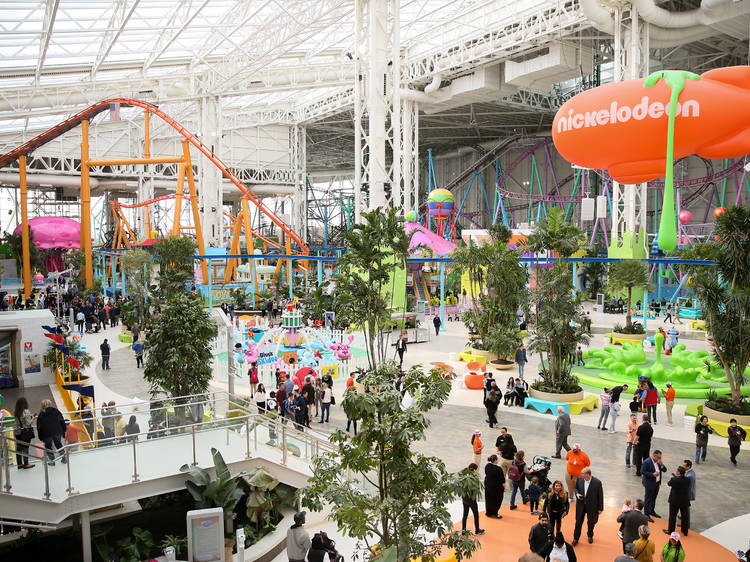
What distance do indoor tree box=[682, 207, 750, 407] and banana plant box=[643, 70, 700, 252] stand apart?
104cm

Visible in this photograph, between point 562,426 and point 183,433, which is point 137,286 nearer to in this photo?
point 183,433

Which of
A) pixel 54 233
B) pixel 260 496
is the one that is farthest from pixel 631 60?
pixel 54 233

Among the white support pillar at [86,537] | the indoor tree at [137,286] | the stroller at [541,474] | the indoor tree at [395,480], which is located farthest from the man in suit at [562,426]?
the indoor tree at [137,286]

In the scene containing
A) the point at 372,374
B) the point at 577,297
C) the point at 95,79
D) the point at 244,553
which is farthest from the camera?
the point at 95,79

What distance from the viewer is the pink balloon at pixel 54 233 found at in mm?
44688

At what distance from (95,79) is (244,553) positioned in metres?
29.8

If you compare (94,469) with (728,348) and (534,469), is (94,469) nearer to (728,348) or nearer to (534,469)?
(534,469)

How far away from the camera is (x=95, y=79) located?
31.1 m

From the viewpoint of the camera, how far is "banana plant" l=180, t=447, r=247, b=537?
7.95m

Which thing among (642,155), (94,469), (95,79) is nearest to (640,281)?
(642,155)

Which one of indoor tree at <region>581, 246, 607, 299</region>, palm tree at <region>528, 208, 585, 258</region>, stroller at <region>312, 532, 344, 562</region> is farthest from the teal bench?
indoor tree at <region>581, 246, 607, 299</region>

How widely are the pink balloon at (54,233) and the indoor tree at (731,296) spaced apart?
145 feet

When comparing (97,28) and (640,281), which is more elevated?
(97,28)

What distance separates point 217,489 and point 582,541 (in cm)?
470
